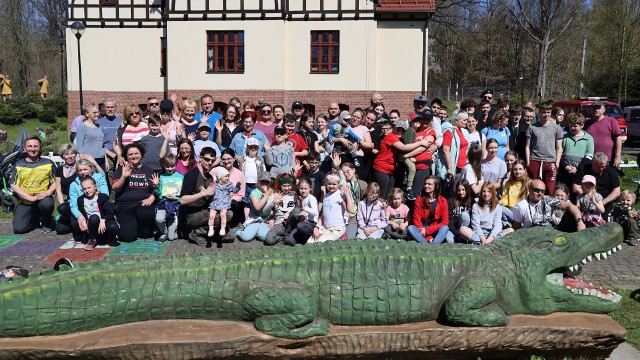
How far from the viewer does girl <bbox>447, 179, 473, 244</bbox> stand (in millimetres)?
7273

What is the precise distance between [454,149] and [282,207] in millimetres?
2736

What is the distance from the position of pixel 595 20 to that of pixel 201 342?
41.6 m

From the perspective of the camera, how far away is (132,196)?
7.93 m

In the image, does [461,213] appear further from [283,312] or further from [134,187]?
[134,187]

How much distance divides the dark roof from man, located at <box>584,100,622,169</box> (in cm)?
1512

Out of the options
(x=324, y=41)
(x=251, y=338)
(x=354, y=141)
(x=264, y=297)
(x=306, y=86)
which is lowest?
(x=251, y=338)

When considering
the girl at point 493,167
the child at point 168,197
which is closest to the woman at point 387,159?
the girl at point 493,167

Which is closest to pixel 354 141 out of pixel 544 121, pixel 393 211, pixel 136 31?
pixel 393 211

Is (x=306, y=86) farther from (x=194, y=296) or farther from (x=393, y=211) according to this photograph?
(x=194, y=296)

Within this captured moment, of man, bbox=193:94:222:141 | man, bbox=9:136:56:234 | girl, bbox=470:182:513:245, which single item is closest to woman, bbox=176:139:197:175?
man, bbox=193:94:222:141

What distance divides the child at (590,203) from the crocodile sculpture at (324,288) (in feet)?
11.9

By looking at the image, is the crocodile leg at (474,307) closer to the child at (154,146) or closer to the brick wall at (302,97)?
the child at (154,146)

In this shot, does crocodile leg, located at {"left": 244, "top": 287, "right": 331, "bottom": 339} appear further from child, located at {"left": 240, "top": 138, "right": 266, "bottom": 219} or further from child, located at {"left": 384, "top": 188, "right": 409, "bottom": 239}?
child, located at {"left": 240, "top": 138, "right": 266, "bottom": 219}

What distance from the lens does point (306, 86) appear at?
23766mm
